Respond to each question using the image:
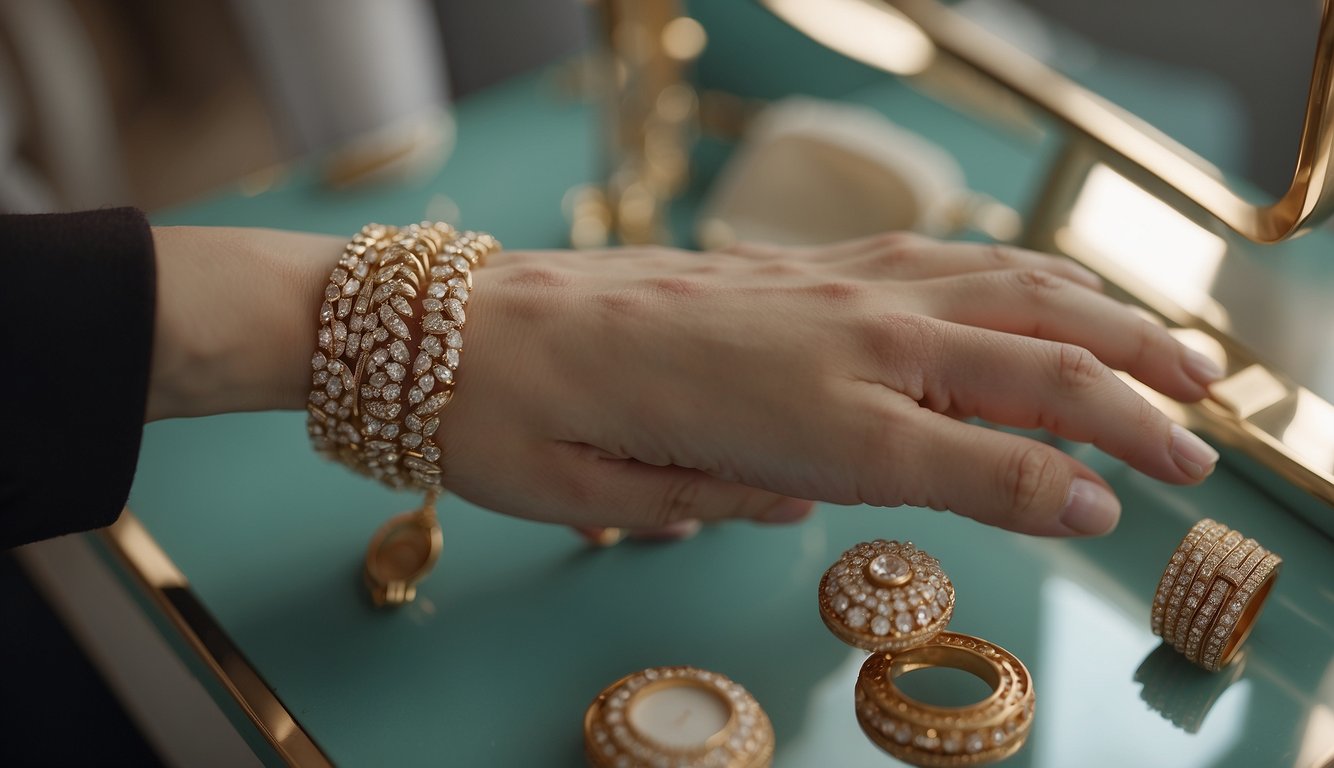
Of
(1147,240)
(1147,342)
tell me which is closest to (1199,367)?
(1147,342)

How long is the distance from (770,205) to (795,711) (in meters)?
0.48

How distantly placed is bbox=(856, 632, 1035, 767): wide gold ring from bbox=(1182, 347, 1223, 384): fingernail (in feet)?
0.64

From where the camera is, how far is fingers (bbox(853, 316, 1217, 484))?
538mm

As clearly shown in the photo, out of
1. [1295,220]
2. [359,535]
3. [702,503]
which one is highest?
[1295,220]

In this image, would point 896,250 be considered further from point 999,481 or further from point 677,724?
point 677,724

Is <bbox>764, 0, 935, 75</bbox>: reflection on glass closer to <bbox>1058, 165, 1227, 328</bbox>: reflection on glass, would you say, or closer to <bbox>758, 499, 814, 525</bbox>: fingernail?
<bbox>1058, 165, 1227, 328</bbox>: reflection on glass

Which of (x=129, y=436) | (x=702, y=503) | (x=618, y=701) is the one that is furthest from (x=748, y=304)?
(x=129, y=436)

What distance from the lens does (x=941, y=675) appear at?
53 centimetres

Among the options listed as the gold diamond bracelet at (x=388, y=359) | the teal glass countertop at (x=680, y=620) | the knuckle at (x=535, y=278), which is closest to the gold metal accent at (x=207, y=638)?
the teal glass countertop at (x=680, y=620)

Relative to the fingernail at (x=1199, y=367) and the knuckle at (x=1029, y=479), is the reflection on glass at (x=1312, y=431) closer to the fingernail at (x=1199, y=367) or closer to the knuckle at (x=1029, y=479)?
the fingernail at (x=1199, y=367)

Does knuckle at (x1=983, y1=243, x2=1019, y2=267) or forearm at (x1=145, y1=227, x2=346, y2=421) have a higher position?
knuckle at (x1=983, y1=243, x2=1019, y2=267)

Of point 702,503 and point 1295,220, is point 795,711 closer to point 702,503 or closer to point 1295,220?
point 702,503

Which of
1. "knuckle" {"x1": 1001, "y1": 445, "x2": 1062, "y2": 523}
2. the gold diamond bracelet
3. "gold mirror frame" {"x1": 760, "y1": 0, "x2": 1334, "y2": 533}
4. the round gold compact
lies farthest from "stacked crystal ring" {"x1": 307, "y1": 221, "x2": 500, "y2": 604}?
"gold mirror frame" {"x1": 760, "y1": 0, "x2": 1334, "y2": 533}

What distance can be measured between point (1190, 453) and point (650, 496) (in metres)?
0.26
